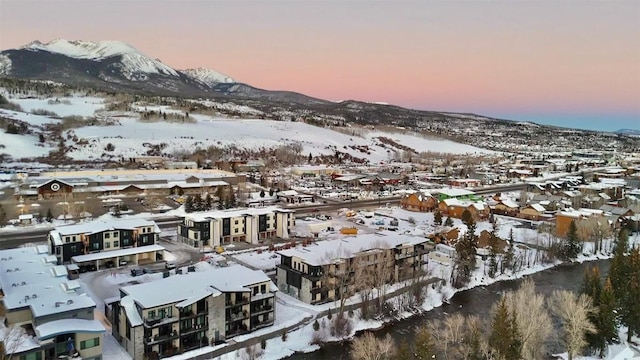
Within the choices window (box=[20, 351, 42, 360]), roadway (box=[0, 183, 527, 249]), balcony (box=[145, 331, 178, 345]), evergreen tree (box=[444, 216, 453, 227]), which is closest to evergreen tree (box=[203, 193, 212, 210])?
roadway (box=[0, 183, 527, 249])

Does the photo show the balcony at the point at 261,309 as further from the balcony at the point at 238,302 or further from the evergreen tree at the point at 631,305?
the evergreen tree at the point at 631,305

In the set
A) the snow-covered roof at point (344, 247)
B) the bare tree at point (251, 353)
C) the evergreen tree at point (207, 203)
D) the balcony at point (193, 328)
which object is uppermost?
the snow-covered roof at point (344, 247)

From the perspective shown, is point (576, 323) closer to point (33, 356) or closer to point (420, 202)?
point (33, 356)

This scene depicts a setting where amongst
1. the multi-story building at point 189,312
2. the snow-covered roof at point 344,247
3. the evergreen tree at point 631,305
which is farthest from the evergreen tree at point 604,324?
the multi-story building at point 189,312

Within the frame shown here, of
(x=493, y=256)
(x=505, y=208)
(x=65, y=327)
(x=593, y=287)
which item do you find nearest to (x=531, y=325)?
(x=593, y=287)

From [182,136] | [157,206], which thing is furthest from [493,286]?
[182,136]
